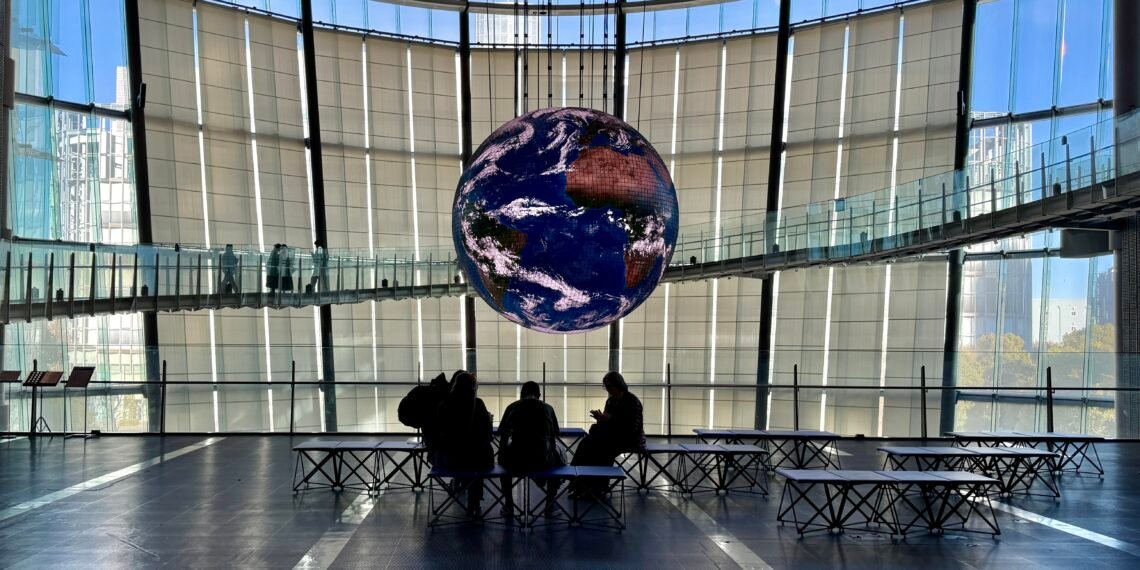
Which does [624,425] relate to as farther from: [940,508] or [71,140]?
[71,140]

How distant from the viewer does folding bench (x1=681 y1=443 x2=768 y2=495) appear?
9453 mm

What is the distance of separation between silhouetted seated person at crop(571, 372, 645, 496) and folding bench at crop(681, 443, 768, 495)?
709 millimetres

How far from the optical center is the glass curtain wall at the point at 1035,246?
18688 mm

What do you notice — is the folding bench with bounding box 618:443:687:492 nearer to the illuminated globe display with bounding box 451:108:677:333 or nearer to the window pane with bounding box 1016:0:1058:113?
the illuminated globe display with bounding box 451:108:677:333

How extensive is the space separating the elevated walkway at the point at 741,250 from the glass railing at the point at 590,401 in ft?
5.20

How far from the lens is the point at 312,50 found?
2147 centimetres

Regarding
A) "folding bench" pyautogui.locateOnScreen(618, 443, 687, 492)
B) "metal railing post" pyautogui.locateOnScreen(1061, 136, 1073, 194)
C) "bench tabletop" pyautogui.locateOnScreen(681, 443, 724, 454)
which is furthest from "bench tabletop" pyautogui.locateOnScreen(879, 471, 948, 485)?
"metal railing post" pyautogui.locateOnScreen(1061, 136, 1073, 194)

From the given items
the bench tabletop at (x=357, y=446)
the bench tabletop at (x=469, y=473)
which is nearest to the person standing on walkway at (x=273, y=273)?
the bench tabletop at (x=357, y=446)

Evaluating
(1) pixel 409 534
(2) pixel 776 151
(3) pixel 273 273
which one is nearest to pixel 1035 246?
(2) pixel 776 151

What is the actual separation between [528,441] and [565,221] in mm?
2498

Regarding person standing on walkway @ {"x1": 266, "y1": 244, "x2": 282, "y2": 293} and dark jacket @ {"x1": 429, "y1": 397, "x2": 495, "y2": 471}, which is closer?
dark jacket @ {"x1": 429, "y1": 397, "x2": 495, "y2": 471}

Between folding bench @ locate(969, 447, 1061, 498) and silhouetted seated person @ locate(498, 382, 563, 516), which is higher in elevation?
silhouetted seated person @ locate(498, 382, 563, 516)

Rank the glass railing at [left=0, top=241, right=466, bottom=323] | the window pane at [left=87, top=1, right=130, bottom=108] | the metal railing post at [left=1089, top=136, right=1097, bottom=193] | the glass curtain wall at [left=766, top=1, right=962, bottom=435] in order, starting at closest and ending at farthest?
1. the metal railing post at [left=1089, top=136, right=1097, bottom=193]
2. the glass railing at [left=0, top=241, right=466, bottom=323]
3. the window pane at [left=87, top=1, right=130, bottom=108]
4. the glass curtain wall at [left=766, top=1, right=962, bottom=435]

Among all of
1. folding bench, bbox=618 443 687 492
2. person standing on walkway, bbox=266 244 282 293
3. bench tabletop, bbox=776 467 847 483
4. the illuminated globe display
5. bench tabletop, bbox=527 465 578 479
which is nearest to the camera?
the illuminated globe display
